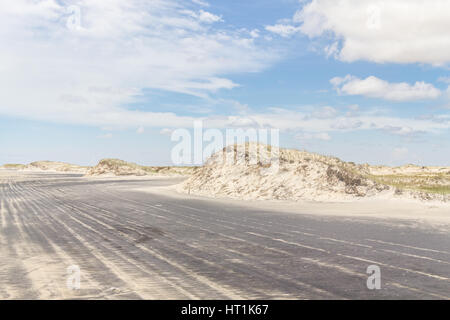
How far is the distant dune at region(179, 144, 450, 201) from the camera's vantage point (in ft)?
90.1

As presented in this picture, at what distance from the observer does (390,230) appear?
13.9m

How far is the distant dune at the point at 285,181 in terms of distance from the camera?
27469 millimetres

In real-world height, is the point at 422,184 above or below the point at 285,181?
below

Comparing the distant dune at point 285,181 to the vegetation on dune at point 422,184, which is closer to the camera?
the distant dune at point 285,181

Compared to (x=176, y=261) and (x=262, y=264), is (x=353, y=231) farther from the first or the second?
(x=176, y=261)

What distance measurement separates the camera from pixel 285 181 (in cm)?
2969

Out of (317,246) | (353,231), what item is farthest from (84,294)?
(353,231)

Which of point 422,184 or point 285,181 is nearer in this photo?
point 285,181

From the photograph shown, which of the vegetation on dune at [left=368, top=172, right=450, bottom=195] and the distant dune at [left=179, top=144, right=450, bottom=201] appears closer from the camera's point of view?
the distant dune at [left=179, top=144, right=450, bottom=201]

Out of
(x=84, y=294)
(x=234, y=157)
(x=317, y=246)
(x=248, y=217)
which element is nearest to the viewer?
(x=84, y=294)
